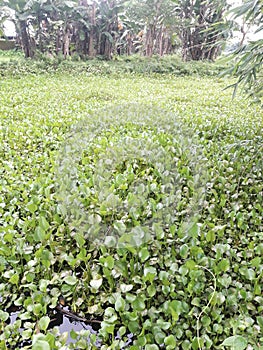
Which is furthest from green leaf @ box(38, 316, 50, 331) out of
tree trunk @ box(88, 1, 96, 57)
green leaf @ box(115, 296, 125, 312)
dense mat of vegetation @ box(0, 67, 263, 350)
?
tree trunk @ box(88, 1, 96, 57)

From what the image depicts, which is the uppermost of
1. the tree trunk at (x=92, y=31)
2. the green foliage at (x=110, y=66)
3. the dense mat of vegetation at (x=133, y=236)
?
the tree trunk at (x=92, y=31)

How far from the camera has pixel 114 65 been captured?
11.3 metres

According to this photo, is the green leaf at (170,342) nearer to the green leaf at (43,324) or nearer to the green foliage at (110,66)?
the green leaf at (43,324)

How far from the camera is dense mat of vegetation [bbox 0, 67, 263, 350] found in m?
1.35

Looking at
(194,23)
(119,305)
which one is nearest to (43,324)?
(119,305)

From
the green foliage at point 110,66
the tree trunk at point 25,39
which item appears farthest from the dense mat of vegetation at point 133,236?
the tree trunk at point 25,39

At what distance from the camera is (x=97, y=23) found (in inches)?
472

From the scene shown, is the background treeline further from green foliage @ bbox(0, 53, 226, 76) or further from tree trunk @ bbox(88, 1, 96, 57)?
green foliage @ bbox(0, 53, 226, 76)

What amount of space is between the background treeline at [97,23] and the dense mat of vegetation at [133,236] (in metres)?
8.17

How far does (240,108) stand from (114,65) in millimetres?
6635

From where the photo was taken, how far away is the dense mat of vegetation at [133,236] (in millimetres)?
1346

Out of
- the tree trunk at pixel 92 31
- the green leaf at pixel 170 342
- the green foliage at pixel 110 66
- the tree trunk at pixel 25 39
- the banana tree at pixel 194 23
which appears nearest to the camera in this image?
the green leaf at pixel 170 342

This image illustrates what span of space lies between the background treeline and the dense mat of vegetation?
26.8ft

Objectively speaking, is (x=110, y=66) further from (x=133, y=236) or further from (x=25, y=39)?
(x=133, y=236)
